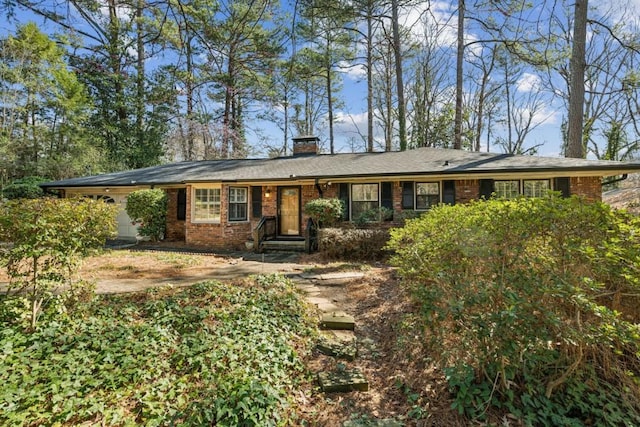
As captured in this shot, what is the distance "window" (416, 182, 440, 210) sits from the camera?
10.4 m

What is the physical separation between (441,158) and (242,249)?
8.21 m

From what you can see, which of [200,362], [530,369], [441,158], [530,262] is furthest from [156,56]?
[441,158]

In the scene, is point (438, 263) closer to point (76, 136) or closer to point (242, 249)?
point (242, 249)

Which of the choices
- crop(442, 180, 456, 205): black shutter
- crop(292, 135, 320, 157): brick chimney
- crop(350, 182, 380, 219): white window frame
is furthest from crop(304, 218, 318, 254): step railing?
crop(292, 135, 320, 157): brick chimney

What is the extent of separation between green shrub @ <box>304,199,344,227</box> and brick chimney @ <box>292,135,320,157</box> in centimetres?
577

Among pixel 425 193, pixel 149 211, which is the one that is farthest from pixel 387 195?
pixel 149 211

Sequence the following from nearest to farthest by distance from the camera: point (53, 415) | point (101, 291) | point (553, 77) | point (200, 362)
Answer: point (53, 415) → point (200, 362) → point (101, 291) → point (553, 77)

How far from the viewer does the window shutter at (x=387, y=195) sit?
1069 centimetres

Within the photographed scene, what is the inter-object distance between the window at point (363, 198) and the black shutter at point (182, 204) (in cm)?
687

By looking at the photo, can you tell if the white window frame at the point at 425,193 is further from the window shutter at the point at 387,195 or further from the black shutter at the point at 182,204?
the black shutter at the point at 182,204

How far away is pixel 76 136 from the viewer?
18.5 meters

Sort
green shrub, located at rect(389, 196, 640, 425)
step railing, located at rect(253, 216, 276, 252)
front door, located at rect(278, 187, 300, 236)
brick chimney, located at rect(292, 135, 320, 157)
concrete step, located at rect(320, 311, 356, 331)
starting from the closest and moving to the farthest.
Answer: green shrub, located at rect(389, 196, 640, 425) → concrete step, located at rect(320, 311, 356, 331) → step railing, located at rect(253, 216, 276, 252) → front door, located at rect(278, 187, 300, 236) → brick chimney, located at rect(292, 135, 320, 157)

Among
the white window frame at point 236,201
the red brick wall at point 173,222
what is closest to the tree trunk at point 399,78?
Result: the white window frame at point 236,201

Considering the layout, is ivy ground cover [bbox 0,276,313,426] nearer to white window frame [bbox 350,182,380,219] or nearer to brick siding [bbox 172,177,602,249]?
brick siding [bbox 172,177,602,249]
